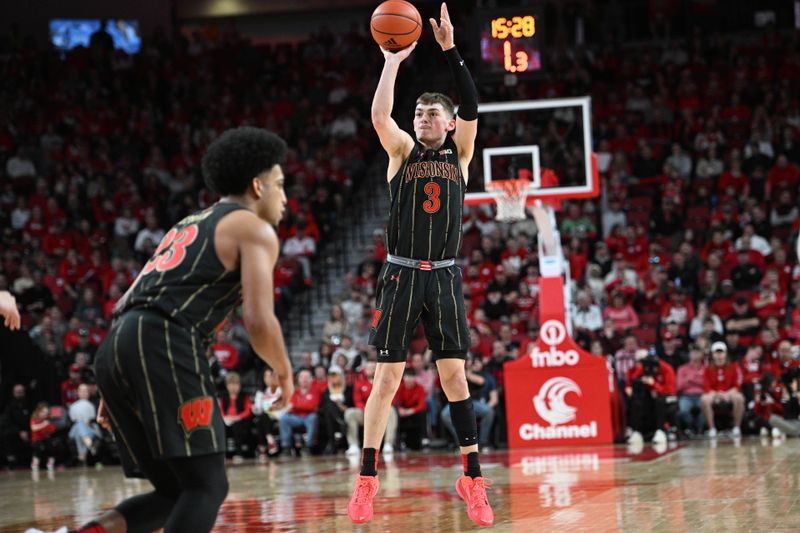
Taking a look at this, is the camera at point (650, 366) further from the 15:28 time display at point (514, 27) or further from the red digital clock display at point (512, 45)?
the 15:28 time display at point (514, 27)

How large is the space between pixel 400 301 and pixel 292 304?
1185cm

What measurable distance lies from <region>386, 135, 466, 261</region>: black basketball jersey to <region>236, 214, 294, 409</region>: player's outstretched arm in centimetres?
249

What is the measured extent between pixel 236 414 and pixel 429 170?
9303mm

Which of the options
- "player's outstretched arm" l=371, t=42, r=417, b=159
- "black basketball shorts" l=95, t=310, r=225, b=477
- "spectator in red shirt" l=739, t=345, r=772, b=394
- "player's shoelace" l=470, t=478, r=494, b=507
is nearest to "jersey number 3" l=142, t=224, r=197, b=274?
"black basketball shorts" l=95, t=310, r=225, b=477

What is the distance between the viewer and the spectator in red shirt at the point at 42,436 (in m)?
14.8

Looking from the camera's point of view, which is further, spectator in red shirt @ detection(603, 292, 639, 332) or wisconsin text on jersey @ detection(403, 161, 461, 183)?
spectator in red shirt @ detection(603, 292, 639, 332)

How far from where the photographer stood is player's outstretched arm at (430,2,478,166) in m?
6.05

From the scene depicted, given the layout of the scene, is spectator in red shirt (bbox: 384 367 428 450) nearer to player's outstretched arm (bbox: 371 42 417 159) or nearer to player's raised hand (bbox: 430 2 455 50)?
player's outstretched arm (bbox: 371 42 417 159)

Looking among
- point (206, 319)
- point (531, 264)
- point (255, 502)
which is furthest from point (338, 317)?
point (206, 319)

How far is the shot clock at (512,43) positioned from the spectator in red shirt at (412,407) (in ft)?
13.9

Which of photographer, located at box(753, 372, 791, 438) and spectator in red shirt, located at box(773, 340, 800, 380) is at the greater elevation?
spectator in red shirt, located at box(773, 340, 800, 380)

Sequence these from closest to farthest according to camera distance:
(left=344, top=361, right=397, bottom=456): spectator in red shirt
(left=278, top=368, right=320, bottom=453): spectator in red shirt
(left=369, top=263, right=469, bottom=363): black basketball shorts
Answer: (left=369, top=263, right=469, bottom=363): black basketball shorts, (left=344, top=361, right=397, bottom=456): spectator in red shirt, (left=278, top=368, right=320, bottom=453): spectator in red shirt

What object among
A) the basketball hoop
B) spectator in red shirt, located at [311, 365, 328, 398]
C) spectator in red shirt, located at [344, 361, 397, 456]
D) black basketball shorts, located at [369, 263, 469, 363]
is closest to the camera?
black basketball shorts, located at [369, 263, 469, 363]

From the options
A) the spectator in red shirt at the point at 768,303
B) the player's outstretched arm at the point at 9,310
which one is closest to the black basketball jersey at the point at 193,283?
the player's outstretched arm at the point at 9,310
